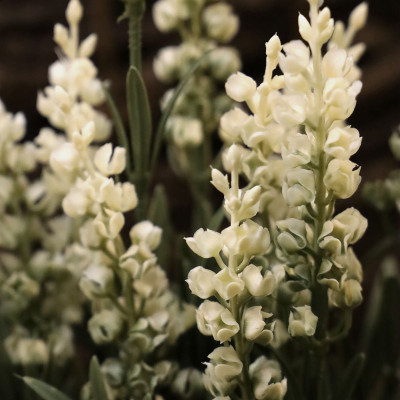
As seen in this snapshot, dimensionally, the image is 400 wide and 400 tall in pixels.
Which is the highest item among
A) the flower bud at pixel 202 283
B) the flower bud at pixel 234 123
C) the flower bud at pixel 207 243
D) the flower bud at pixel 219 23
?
the flower bud at pixel 219 23

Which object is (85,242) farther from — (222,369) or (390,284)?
(390,284)

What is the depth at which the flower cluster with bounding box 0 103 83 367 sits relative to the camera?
17.9 inches

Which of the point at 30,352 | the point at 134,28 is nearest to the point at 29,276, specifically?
the point at 30,352

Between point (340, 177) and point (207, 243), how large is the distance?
6 centimetres

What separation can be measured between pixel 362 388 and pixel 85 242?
231mm

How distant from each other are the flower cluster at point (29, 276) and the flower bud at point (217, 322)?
15 centimetres

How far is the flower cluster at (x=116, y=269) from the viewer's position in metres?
0.37

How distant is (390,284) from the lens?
508mm

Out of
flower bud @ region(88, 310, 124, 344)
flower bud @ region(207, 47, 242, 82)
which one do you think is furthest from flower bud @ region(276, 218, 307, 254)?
flower bud @ region(207, 47, 242, 82)

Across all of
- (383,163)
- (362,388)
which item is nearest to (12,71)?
(383,163)

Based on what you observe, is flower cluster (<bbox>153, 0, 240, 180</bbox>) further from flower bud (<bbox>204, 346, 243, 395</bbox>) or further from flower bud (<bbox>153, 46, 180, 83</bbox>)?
flower bud (<bbox>204, 346, 243, 395</bbox>)

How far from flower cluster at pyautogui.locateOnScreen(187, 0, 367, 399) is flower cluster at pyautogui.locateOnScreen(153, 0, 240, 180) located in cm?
17

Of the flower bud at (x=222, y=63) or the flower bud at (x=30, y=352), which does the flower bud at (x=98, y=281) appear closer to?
the flower bud at (x=30, y=352)

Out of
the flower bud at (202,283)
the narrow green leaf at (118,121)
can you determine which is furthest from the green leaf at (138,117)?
the flower bud at (202,283)
